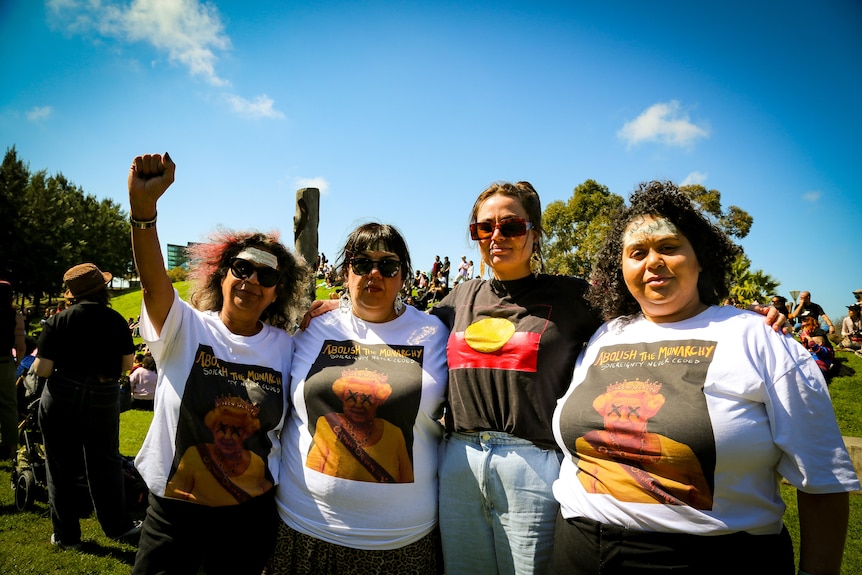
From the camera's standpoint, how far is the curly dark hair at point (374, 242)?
9.30 ft

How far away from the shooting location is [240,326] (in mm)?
2697

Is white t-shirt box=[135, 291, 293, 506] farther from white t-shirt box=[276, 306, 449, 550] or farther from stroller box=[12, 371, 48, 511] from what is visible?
stroller box=[12, 371, 48, 511]

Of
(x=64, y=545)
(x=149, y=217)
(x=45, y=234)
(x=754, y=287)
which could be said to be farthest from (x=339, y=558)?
(x=45, y=234)

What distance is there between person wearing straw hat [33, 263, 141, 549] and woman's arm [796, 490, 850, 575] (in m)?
5.33

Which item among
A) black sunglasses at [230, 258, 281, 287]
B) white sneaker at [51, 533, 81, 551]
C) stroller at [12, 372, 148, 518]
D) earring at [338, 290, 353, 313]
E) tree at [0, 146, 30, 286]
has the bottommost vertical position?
white sneaker at [51, 533, 81, 551]

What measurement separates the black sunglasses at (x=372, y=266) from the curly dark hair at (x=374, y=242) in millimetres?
82

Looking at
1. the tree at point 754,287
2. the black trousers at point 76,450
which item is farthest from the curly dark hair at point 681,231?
the tree at point 754,287

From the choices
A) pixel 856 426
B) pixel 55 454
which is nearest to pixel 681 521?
pixel 55 454

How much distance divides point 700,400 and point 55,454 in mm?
5425

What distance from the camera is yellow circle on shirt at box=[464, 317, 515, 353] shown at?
250 centimetres

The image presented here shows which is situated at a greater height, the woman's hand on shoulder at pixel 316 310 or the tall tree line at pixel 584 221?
the tall tree line at pixel 584 221

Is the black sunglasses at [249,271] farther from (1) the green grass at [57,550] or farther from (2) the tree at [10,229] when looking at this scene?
(2) the tree at [10,229]

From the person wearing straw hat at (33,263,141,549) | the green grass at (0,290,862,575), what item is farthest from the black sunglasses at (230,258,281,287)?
the green grass at (0,290,862,575)

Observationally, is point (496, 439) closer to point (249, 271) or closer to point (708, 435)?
point (708, 435)
